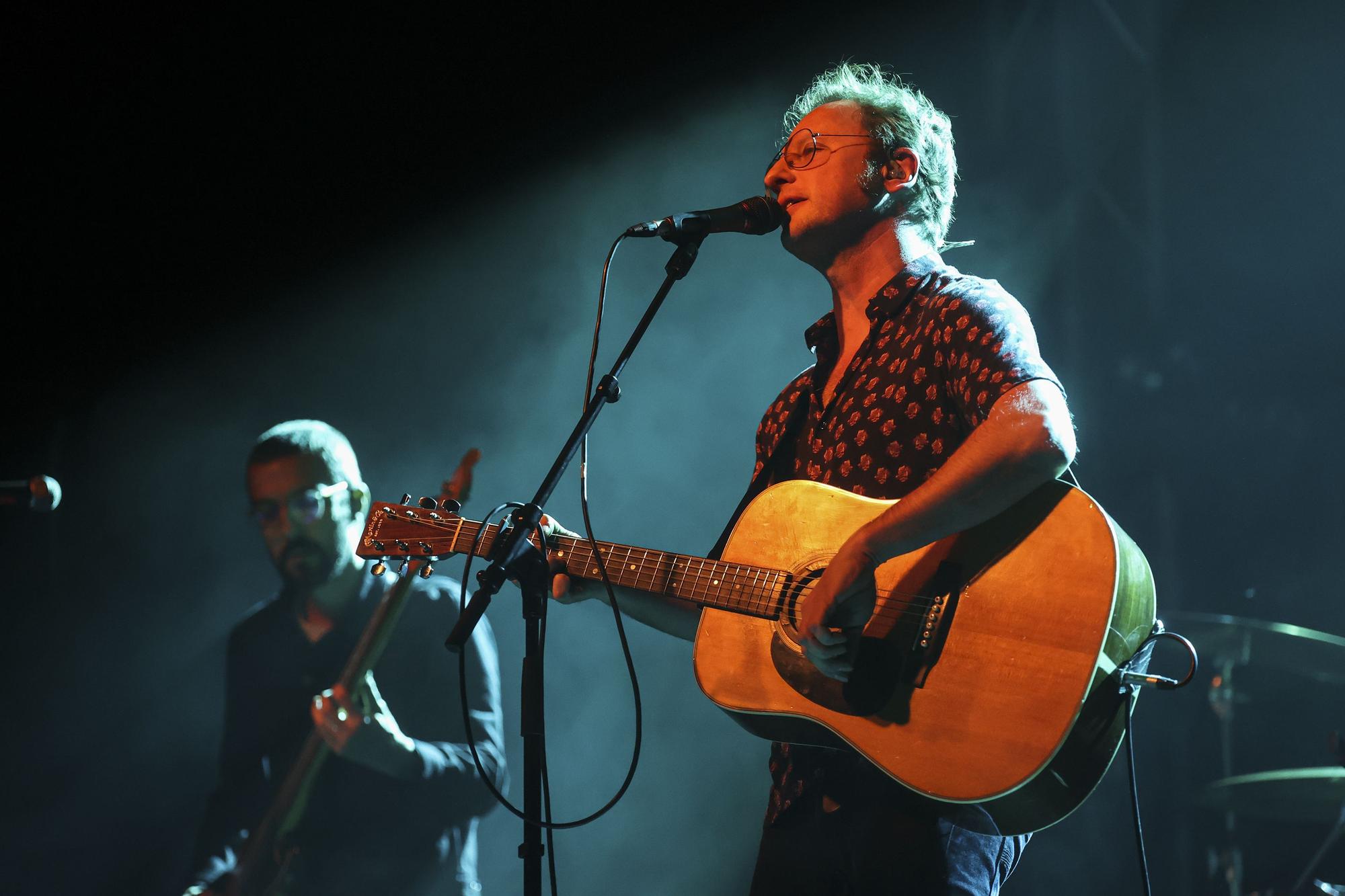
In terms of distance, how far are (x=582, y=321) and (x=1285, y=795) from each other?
382 cm

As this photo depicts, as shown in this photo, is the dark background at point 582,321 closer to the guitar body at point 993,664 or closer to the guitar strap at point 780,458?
the guitar strap at point 780,458

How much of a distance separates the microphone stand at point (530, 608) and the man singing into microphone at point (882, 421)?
369 mm

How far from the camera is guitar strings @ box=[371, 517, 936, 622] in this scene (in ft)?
6.32

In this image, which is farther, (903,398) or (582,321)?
(582,321)

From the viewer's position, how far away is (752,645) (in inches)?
85.3

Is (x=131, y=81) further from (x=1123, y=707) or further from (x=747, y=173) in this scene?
(x=1123, y=707)

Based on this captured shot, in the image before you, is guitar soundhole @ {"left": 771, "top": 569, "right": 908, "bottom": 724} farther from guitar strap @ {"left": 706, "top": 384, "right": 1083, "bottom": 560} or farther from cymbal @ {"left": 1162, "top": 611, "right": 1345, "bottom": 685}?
cymbal @ {"left": 1162, "top": 611, "right": 1345, "bottom": 685}

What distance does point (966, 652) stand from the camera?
5.93ft

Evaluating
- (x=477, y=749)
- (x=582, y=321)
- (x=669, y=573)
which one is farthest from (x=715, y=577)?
(x=582, y=321)

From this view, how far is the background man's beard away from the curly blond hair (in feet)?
9.32

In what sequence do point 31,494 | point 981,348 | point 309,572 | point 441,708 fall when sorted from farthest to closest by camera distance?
point 309,572
point 441,708
point 31,494
point 981,348

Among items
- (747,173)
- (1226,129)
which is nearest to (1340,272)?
(1226,129)

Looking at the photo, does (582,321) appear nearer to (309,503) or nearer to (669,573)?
(309,503)

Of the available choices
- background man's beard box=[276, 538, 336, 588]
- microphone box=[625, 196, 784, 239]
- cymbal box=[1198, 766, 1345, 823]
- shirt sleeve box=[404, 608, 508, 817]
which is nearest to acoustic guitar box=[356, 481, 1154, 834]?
microphone box=[625, 196, 784, 239]
